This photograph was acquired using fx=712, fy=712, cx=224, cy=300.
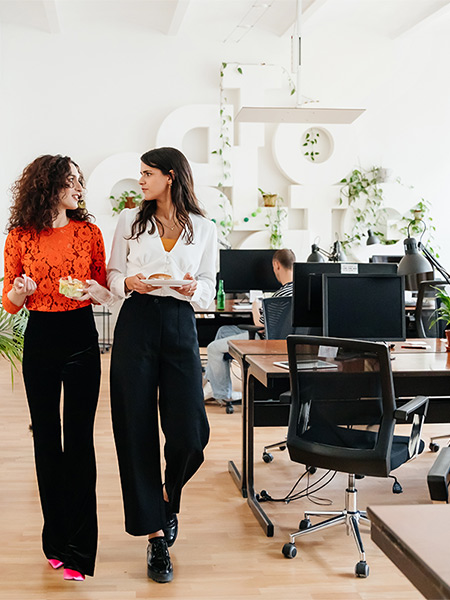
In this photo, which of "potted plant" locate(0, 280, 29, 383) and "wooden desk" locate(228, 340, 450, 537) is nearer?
"wooden desk" locate(228, 340, 450, 537)

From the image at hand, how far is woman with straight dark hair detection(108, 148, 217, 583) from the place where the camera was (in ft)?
8.95

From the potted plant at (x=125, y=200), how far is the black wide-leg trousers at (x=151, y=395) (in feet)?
21.8

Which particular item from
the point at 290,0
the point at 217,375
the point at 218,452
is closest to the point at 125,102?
the point at 290,0

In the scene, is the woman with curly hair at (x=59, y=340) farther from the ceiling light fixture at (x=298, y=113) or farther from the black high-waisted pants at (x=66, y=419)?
the ceiling light fixture at (x=298, y=113)

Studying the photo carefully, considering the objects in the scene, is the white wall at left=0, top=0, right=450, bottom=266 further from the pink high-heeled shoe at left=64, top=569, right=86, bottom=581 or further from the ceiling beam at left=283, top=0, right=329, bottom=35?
the pink high-heeled shoe at left=64, top=569, right=86, bottom=581

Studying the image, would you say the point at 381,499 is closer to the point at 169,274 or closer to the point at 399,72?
the point at 169,274

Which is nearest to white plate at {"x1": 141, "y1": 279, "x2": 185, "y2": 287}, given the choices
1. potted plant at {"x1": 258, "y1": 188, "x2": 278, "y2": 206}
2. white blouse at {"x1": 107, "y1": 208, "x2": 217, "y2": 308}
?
white blouse at {"x1": 107, "y1": 208, "x2": 217, "y2": 308}

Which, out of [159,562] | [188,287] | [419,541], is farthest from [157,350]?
[419,541]

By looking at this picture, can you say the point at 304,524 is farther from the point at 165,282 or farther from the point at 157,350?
the point at 165,282

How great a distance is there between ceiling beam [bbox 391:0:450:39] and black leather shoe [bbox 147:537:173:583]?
812 cm

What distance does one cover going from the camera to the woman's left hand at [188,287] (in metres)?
2.62

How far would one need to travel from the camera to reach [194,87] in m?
9.69

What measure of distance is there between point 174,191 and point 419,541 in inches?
79.8

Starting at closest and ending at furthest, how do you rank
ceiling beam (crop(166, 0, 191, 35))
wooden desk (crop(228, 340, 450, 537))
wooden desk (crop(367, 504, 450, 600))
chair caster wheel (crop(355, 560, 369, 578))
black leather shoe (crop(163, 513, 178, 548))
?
wooden desk (crop(367, 504, 450, 600)) → chair caster wheel (crop(355, 560, 369, 578)) → black leather shoe (crop(163, 513, 178, 548)) → wooden desk (crop(228, 340, 450, 537)) → ceiling beam (crop(166, 0, 191, 35))
